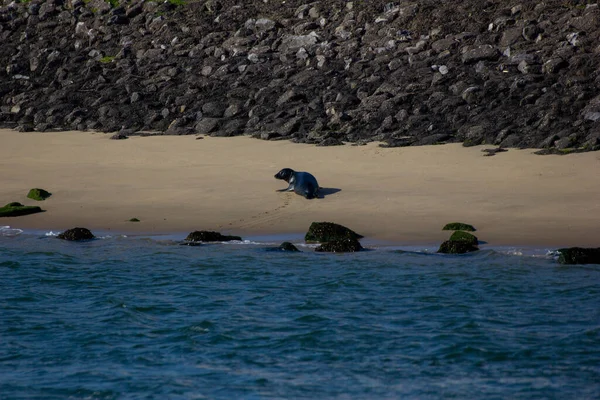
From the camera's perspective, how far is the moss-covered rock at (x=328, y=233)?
1359 centimetres

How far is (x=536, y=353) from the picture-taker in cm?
908

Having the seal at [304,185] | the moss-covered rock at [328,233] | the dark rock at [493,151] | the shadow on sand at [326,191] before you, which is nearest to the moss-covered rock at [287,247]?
the moss-covered rock at [328,233]

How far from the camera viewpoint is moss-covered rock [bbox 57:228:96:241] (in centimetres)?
1460

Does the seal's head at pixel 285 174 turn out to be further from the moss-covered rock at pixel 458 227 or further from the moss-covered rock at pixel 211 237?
the moss-covered rock at pixel 458 227

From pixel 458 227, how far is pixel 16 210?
8.15 m

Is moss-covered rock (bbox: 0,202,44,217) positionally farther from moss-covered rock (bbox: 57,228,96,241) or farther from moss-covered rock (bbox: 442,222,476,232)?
moss-covered rock (bbox: 442,222,476,232)

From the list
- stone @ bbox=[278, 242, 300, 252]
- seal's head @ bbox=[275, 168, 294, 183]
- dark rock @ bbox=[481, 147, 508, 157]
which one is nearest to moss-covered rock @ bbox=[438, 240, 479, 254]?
stone @ bbox=[278, 242, 300, 252]

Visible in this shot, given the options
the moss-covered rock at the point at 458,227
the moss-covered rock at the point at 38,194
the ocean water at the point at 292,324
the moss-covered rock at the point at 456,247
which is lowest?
the ocean water at the point at 292,324

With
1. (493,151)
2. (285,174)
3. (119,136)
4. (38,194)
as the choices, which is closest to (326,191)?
(285,174)

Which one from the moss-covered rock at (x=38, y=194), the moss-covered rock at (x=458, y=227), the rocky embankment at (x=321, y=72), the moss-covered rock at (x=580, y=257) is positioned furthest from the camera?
the rocky embankment at (x=321, y=72)

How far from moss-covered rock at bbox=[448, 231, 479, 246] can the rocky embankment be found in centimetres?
575

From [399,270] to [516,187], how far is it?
4.56 meters

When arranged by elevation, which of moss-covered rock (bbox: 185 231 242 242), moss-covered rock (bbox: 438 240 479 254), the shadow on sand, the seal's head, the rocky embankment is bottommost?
moss-covered rock (bbox: 438 240 479 254)

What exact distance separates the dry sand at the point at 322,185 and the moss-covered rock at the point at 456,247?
573 mm
